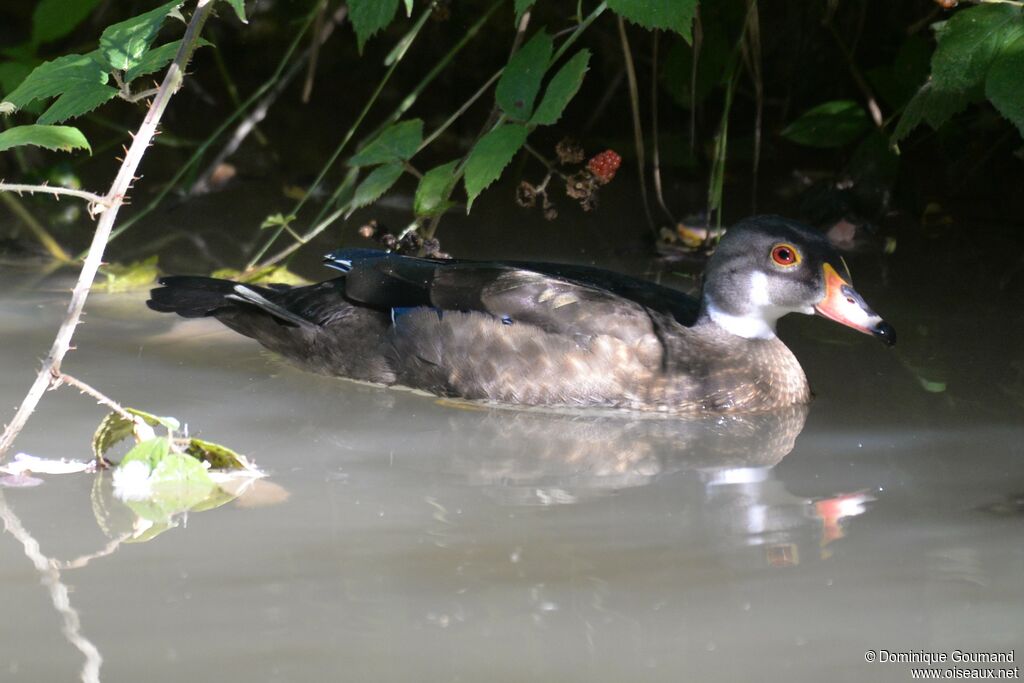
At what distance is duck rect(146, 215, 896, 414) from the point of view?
4781 mm

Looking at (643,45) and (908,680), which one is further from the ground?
(643,45)

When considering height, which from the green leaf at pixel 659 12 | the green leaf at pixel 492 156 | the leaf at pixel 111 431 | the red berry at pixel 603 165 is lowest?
the leaf at pixel 111 431

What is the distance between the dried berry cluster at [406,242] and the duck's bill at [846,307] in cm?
142

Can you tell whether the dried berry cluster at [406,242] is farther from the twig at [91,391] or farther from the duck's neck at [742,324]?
the twig at [91,391]

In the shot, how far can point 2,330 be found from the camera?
202 inches

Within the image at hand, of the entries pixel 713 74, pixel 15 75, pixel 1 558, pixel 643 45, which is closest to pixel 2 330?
pixel 15 75

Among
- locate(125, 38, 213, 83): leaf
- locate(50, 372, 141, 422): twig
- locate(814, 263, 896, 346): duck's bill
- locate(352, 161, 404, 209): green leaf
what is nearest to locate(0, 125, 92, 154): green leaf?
locate(125, 38, 213, 83): leaf

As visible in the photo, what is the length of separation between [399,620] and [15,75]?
3696mm

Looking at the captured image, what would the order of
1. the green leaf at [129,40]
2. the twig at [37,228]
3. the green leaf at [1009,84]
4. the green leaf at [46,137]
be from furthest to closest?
the twig at [37,228] < the green leaf at [1009,84] < the green leaf at [129,40] < the green leaf at [46,137]

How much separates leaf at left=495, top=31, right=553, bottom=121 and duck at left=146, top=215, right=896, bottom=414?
23.8 inches

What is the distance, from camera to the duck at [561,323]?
4.78 metres

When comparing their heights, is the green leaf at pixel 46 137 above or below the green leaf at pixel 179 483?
above

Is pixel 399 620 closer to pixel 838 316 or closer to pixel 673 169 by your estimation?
pixel 838 316

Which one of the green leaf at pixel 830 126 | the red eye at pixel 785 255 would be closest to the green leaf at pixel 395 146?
the red eye at pixel 785 255
